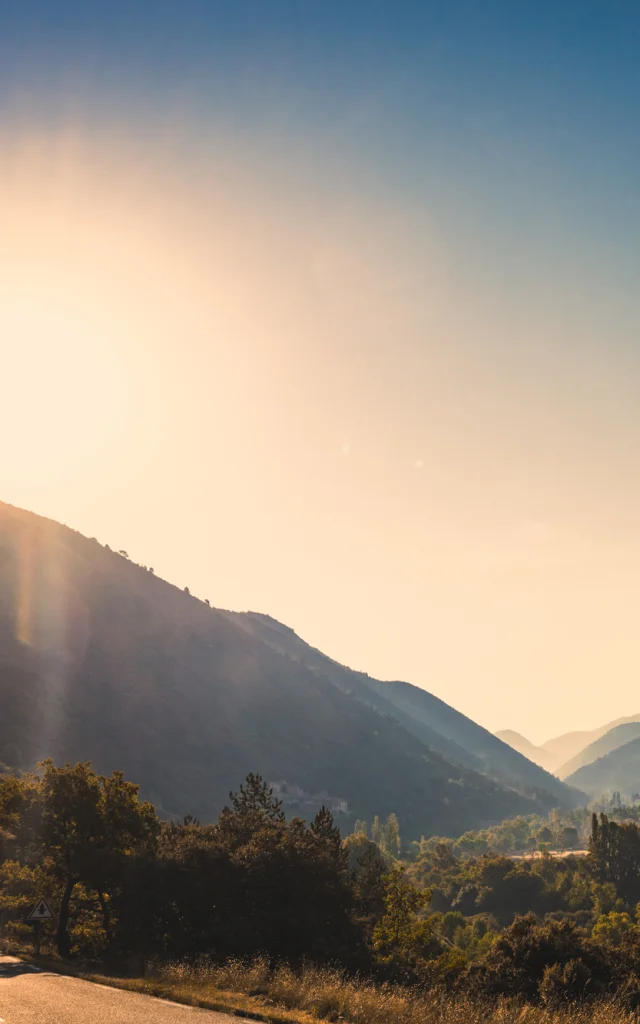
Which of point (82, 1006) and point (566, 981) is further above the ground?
point (82, 1006)

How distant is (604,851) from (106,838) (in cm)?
13646

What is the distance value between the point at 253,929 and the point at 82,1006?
50.8 ft

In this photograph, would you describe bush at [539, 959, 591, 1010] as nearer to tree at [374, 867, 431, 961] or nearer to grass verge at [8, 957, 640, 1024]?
grass verge at [8, 957, 640, 1024]

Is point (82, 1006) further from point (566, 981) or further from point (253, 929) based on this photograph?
point (566, 981)

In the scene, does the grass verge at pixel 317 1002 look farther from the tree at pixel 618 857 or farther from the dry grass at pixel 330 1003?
the tree at pixel 618 857

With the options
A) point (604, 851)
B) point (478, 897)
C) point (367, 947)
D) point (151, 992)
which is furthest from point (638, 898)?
point (151, 992)

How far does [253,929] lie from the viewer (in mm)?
29938

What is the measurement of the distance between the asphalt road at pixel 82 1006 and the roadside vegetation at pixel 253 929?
1121 millimetres

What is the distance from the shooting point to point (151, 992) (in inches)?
755

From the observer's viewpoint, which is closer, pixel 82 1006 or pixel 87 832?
pixel 82 1006

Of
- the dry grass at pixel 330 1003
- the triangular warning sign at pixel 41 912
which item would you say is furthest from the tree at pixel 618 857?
the dry grass at pixel 330 1003

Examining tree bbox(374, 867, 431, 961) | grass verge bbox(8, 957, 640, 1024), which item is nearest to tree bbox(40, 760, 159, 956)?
grass verge bbox(8, 957, 640, 1024)

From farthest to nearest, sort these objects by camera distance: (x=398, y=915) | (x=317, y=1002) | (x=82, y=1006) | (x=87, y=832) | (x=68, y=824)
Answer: (x=398, y=915) → (x=68, y=824) → (x=87, y=832) → (x=317, y=1002) → (x=82, y=1006)

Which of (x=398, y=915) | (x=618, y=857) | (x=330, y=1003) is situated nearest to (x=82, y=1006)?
(x=330, y=1003)
